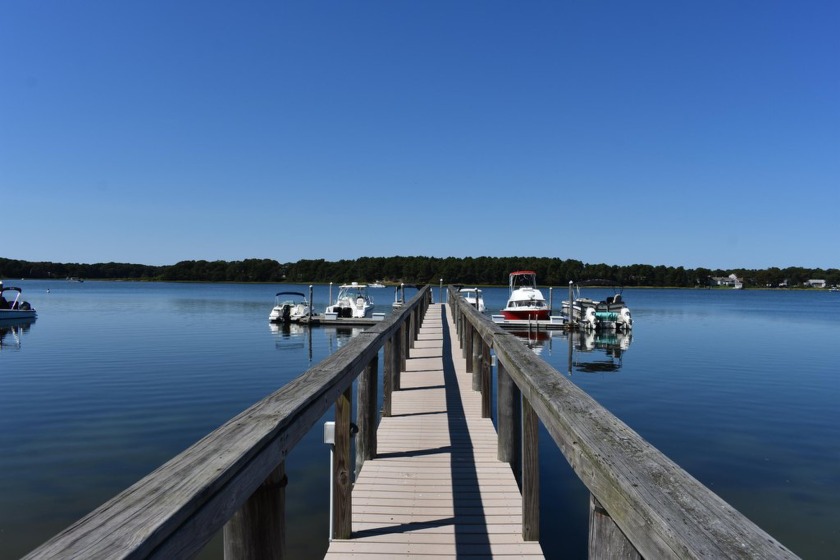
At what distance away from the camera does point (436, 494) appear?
4.70 m

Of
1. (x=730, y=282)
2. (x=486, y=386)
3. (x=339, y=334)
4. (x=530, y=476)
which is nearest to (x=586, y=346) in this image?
(x=339, y=334)

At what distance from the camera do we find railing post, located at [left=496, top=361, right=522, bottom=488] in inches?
205

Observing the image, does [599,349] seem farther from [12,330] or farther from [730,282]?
[730,282]

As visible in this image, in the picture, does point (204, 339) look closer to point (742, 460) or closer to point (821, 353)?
point (742, 460)

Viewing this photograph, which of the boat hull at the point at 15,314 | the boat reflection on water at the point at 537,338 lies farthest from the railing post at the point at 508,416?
the boat hull at the point at 15,314

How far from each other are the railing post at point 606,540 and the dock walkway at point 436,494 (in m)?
1.92

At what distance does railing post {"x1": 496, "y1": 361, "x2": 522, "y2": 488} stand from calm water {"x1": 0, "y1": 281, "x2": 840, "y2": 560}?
1966 mm

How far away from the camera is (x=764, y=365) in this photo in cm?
2233

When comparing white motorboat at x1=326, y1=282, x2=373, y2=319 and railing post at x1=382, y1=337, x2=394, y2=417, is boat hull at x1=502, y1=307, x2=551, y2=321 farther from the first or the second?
railing post at x1=382, y1=337, x2=394, y2=417

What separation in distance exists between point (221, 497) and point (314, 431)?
33.5 ft

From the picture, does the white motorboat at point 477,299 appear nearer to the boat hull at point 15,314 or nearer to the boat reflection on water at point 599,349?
the boat reflection on water at point 599,349

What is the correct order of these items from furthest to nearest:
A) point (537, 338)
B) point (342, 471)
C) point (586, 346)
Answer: point (537, 338) → point (586, 346) → point (342, 471)

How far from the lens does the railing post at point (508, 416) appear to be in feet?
17.1

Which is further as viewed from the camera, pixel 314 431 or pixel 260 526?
pixel 314 431
